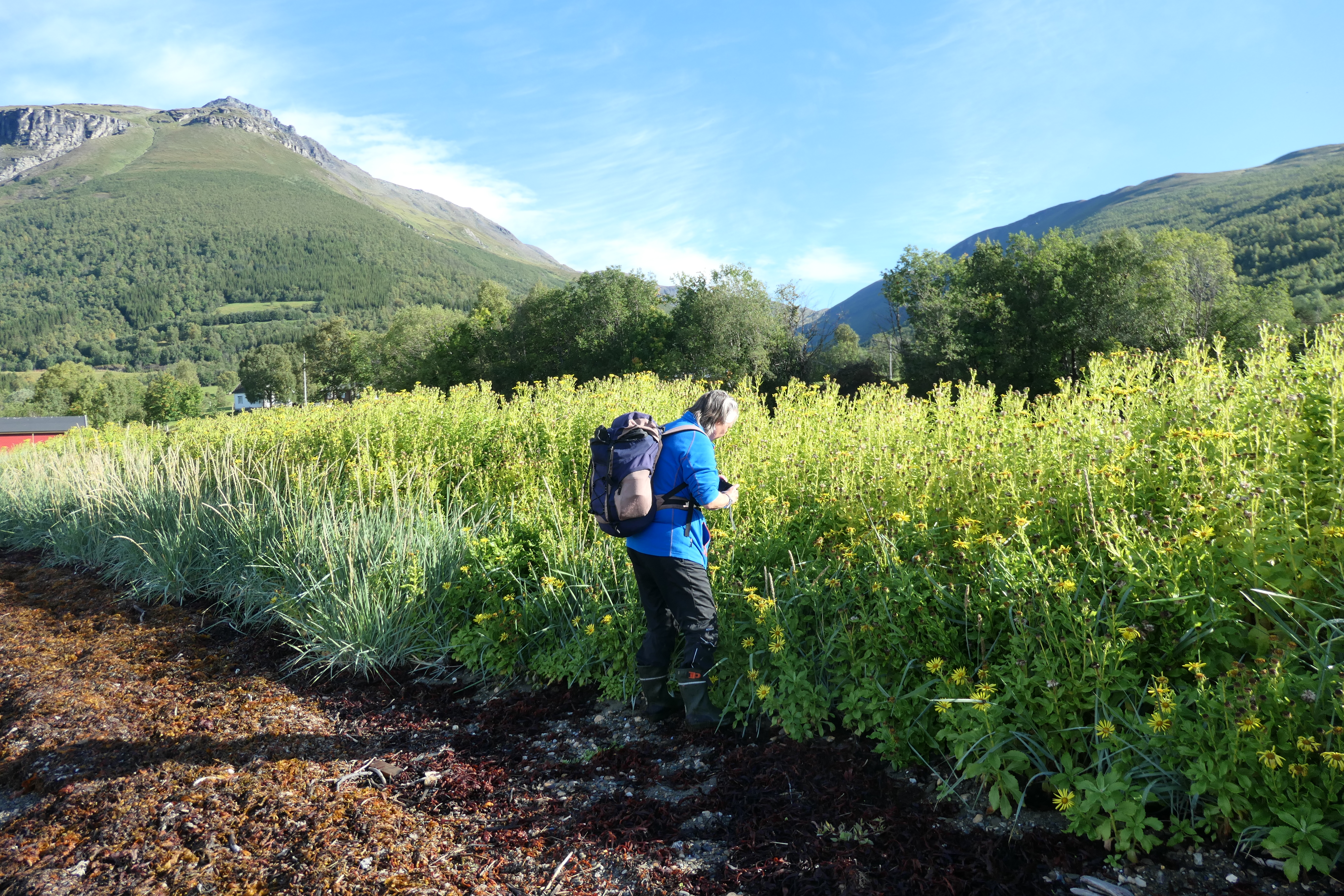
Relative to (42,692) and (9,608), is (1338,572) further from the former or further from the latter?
(9,608)

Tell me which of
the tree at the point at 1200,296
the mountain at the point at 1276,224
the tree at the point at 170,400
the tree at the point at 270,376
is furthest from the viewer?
the tree at the point at 270,376

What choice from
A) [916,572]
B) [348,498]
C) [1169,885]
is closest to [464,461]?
[348,498]

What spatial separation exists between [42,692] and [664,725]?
12.6ft

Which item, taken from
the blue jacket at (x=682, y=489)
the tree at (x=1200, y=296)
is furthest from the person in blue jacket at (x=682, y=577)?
the tree at (x=1200, y=296)

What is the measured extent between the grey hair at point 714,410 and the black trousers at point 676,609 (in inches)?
30.7

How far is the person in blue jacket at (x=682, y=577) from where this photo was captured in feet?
11.3

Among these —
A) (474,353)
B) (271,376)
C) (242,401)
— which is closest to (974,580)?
(474,353)

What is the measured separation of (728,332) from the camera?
3136cm

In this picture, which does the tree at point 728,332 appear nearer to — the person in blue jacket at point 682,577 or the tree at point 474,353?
the tree at point 474,353

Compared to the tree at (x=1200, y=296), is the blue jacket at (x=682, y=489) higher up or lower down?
lower down

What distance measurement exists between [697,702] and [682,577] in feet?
2.12

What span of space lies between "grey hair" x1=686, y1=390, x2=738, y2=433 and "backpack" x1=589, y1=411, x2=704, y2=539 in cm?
10

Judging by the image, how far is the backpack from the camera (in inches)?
135

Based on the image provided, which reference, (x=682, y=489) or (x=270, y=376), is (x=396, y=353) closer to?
(x=270, y=376)
